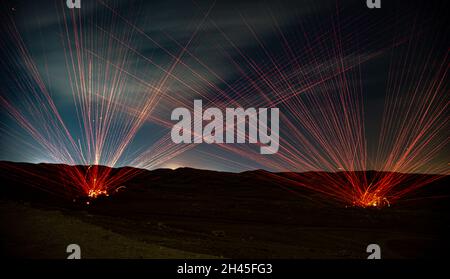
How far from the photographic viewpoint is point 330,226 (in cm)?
1933

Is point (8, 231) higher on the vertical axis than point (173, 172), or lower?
lower

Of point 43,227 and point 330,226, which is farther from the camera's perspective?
point 330,226

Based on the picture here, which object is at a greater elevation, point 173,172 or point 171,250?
point 173,172

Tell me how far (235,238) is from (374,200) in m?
19.8

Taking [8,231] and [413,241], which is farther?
[413,241]

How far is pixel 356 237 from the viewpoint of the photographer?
52.1 ft
